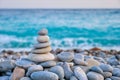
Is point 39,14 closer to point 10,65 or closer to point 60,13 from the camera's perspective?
point 60,13

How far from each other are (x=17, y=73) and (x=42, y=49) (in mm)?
372

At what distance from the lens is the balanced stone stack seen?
3.15 m

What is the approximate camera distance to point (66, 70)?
305cm

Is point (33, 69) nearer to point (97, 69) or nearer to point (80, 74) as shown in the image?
point (80, 74)

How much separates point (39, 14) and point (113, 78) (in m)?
17.6

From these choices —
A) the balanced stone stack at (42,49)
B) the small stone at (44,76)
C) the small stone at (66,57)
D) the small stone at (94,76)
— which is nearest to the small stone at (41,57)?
the balanced stone stack at (42,49)

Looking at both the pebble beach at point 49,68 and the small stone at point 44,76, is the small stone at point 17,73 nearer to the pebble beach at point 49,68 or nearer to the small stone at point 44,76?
the pebble beach at point 49,68

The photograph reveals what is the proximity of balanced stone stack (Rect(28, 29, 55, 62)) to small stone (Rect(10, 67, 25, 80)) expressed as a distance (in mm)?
182

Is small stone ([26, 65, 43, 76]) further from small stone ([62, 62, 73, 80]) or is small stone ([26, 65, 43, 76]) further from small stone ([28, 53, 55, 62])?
small stone ([62, 62, 73, 80])

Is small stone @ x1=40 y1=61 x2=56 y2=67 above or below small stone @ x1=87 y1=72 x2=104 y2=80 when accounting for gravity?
above

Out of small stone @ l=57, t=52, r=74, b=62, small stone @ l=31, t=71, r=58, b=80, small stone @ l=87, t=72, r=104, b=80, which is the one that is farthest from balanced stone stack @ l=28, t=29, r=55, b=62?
small stone @ l=87, t=72, r=104, b=80

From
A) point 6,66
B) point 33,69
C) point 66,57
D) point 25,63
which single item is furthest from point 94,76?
point 6,66

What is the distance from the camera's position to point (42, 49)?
3172mm

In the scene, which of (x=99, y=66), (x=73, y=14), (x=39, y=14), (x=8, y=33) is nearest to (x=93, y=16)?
(x=73, y=14)
